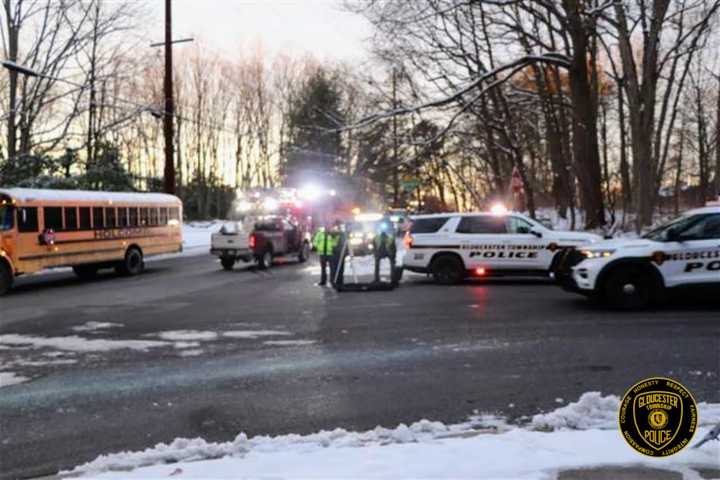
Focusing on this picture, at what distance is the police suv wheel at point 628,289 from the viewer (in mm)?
12273

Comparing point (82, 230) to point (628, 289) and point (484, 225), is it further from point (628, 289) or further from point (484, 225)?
point (628, 289)

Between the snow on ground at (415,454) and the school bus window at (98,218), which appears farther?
the school bus window at (98,218)

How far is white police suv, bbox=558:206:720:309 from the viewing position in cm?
1207

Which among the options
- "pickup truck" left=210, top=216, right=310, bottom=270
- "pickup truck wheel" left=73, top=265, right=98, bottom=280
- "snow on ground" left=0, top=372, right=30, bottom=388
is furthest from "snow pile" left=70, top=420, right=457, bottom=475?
"pickup truck" left=210, top=216, right=310, bottom=270

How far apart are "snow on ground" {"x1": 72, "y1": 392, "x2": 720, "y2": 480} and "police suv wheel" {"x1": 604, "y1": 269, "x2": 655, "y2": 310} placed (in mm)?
6335

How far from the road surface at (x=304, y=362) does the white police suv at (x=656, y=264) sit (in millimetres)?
479

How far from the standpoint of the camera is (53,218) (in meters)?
18.9

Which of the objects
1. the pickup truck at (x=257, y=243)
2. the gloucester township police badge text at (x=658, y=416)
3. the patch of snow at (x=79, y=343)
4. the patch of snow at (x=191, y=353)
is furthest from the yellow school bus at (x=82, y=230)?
the gloucester township police badge text at (x=658, y=416)

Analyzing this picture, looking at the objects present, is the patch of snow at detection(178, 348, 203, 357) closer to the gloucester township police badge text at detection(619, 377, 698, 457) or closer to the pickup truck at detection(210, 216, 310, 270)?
the gloucester township police badge text at detection(619, 377, 698, 457)

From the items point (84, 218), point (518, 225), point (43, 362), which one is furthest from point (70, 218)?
point (518, 225)

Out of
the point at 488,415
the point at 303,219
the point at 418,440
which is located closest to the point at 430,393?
the point at 488,415

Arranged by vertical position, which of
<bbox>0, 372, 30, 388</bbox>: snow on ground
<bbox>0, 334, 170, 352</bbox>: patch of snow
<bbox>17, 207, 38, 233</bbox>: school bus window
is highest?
<bbox>17, 207, 38, 233</bbox>: school bus window

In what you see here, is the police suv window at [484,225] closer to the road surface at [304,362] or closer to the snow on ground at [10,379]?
the road surface at [304,362]

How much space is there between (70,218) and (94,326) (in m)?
8.84
